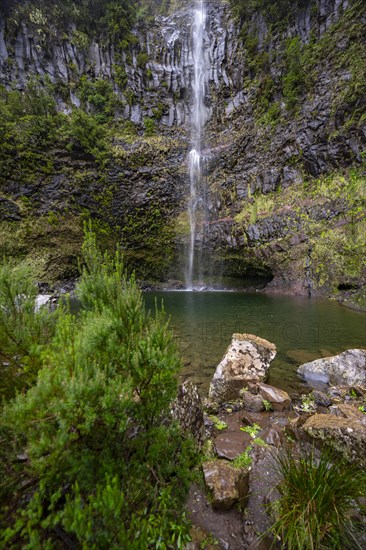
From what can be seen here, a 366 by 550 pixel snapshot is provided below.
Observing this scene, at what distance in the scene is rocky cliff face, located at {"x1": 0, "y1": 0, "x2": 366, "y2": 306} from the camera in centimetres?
2366

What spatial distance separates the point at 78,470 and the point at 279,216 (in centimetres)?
2886

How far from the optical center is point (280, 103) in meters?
29.1

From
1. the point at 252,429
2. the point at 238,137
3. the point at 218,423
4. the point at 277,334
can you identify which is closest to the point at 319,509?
the point at 252,429

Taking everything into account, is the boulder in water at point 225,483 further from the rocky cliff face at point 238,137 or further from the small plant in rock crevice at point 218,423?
the rocky cliff face at point 238,137

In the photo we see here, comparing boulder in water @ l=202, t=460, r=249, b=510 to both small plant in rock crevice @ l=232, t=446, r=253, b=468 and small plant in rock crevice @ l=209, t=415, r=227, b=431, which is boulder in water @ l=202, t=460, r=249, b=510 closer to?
small plant in rock crevice @ l=232, t=446, r=253, b=468

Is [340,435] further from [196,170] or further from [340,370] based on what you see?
[196,170]

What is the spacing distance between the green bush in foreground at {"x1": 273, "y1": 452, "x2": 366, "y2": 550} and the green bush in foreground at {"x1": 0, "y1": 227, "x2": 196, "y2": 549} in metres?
0.99

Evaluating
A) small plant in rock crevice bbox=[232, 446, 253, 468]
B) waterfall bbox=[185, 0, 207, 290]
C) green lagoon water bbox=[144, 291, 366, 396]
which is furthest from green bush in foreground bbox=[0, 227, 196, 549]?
waterfall bbox=[185, 0, 207, 290]

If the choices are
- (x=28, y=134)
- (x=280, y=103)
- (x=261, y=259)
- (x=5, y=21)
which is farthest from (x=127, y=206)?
(x=5, y=21)

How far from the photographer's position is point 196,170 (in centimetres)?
3322

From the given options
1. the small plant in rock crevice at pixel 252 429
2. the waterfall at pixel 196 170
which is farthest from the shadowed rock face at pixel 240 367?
the waterfall at pixel 196 170

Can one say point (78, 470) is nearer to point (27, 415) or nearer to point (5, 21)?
point (27, 415)

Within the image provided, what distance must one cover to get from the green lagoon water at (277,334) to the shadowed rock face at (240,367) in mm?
585

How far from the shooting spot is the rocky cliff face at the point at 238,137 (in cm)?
2366
